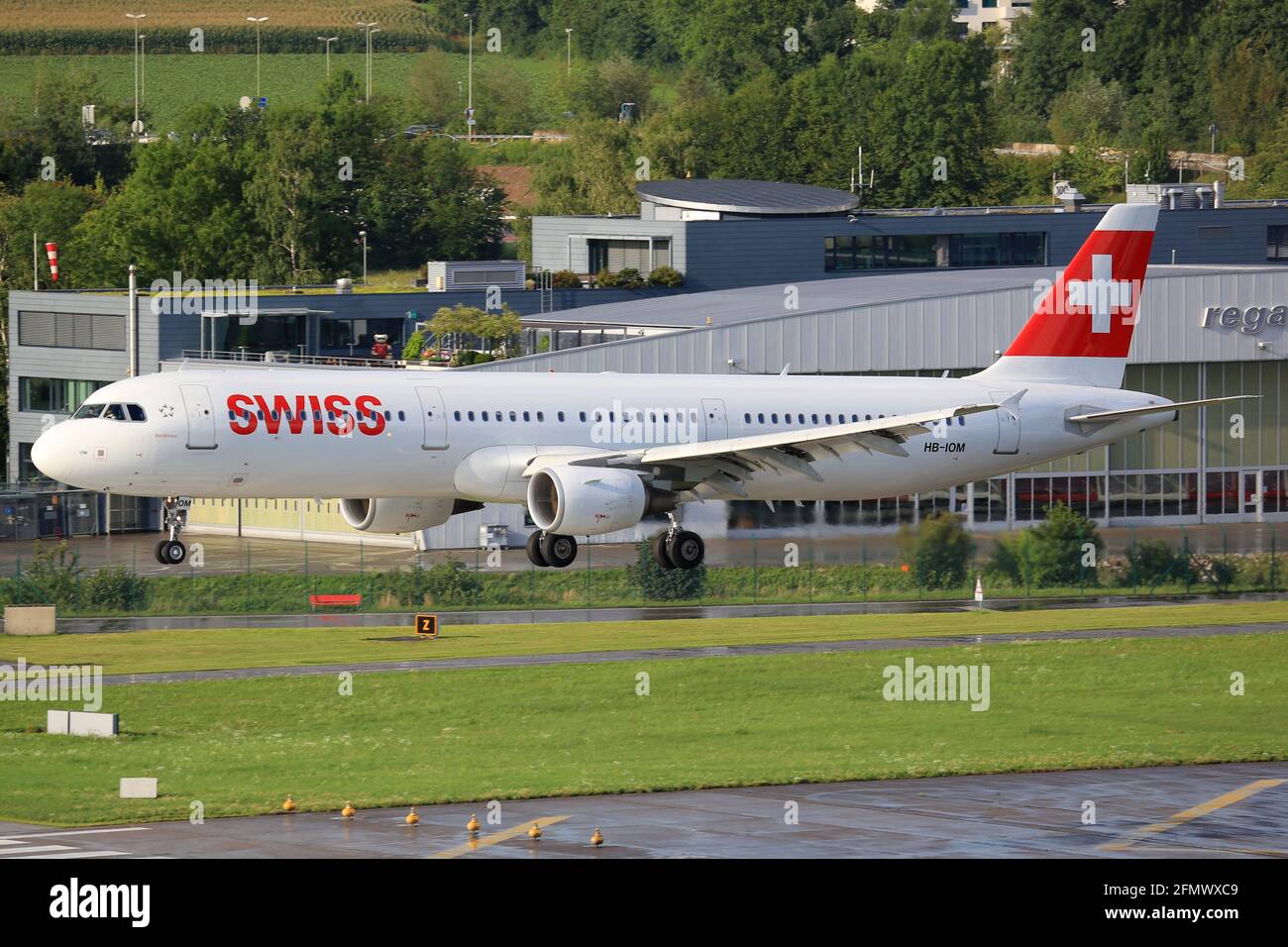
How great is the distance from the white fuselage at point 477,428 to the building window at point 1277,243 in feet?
279

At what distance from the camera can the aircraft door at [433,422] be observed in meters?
70.1

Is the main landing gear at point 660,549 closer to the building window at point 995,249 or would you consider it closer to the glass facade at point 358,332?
the glass facade at point 358,332

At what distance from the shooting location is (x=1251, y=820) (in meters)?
54.6

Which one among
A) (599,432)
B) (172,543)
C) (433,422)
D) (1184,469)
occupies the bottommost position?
(1184,469)

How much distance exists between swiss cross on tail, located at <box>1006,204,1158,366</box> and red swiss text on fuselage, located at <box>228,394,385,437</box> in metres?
25.9

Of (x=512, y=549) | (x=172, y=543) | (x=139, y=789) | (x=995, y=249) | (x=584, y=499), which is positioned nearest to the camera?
(x=139, y=789)

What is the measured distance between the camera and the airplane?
67.5 metres

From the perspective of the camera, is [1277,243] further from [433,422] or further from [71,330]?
[433,422]

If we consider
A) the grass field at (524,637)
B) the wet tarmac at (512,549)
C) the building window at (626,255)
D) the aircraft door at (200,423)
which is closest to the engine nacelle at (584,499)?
the aircraft door at (200,423)

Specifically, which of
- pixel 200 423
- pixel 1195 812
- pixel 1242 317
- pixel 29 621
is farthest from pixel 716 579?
pixel 1195 812

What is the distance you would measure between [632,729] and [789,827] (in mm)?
21381

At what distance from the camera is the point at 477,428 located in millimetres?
71062

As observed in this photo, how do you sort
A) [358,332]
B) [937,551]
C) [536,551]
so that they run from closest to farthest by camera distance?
[536,551]
[937,551]
[358,332]
